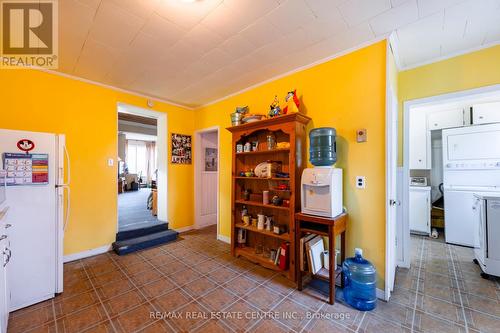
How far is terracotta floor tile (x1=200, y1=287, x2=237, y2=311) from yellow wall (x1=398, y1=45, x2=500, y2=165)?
3066mm

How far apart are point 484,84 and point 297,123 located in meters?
1.93

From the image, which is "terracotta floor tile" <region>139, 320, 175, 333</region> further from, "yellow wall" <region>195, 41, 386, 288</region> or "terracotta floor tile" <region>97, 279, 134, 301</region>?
"yellow wall" <region>195, 41, 386, 288</region>

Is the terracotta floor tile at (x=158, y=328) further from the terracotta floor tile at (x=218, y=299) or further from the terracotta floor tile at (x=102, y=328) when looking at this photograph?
the terracotta floor tile at (x=218, y=299)

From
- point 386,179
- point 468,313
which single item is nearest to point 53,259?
point 386,179

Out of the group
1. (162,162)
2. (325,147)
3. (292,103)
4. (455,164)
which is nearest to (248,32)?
(292,103)

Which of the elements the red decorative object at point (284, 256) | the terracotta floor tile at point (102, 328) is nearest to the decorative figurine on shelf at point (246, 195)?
the red decorative object at point (284, 256)

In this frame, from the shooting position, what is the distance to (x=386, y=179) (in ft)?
6.46

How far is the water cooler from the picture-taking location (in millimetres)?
1993

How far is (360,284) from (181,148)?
3740 mm

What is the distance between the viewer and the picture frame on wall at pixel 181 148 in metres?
4.08

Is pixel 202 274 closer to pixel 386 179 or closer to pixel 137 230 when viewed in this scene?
pixel 137 230

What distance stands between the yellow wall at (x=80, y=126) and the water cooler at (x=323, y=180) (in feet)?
10.4

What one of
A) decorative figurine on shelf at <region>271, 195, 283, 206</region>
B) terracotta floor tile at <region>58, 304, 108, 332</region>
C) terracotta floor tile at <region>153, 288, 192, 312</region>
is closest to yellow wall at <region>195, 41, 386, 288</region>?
decorative figurine on shelf at <region>271, 195, 283, 206</region>

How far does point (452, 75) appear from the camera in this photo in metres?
2.24
